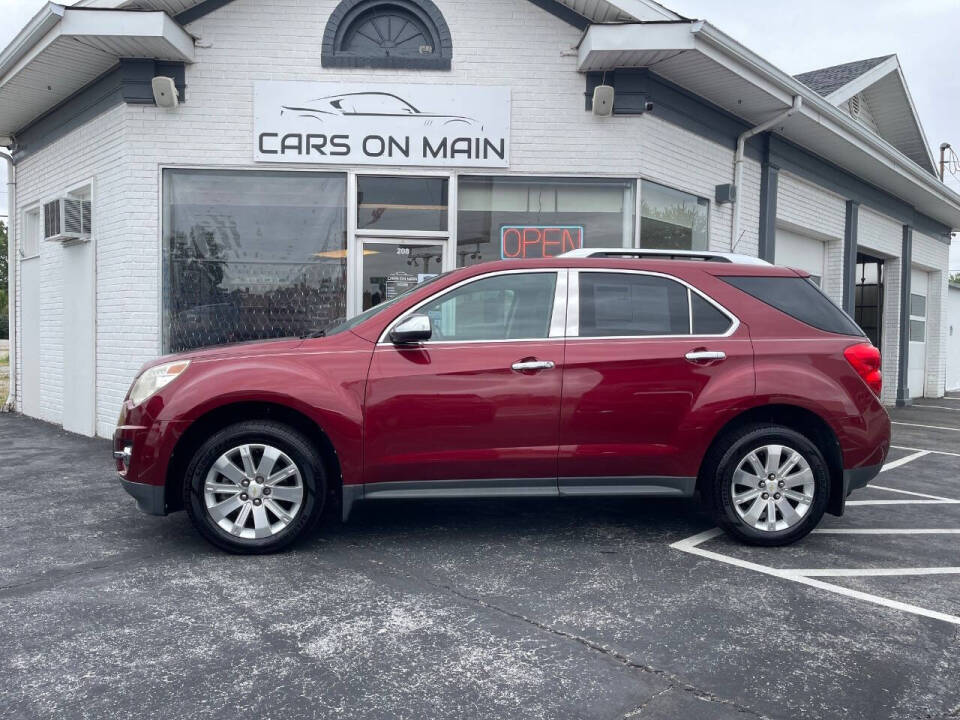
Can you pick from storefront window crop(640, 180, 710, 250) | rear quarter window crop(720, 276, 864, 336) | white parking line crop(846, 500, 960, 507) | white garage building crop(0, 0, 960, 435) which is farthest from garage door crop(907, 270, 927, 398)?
rear quarter window crop(720, 276, 864, 336)

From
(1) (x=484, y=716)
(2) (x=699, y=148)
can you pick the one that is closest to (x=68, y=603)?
(1) (x=484, y=716)

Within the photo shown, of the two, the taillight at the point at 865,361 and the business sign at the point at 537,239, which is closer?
the taillight at the point at 865,361

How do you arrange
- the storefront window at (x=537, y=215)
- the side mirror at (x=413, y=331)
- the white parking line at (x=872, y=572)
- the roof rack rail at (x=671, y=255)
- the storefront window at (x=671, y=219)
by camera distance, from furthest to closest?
1. the storefront window at (x=671, y=219)
2. the storefront window at (x=537, y=215)
3. the roof rack rail at (x=671, y=255)
4. the side mirror at (x=413, y=331)
5. the white parking line at (x=872, y=572)

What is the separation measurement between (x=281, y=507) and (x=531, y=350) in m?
1.72

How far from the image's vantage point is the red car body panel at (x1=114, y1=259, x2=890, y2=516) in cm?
436

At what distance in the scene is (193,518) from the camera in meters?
4.35

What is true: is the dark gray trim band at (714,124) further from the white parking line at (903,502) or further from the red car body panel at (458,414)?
the red car body panel at (458,414)

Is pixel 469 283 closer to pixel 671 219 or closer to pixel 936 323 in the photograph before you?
pixel 671 219

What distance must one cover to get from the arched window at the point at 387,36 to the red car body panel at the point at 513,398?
15.6 feet

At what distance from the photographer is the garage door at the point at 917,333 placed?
675 inches

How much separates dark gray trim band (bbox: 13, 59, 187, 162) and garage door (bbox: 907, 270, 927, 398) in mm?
15644


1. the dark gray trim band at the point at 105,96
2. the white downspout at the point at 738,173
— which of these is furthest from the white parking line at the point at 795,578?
the dark gray trim band at the point at 105,96

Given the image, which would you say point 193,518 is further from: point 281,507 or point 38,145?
point 38,145

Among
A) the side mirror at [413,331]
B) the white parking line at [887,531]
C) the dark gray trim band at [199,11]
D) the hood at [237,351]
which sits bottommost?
the white parking line at [887,531]
